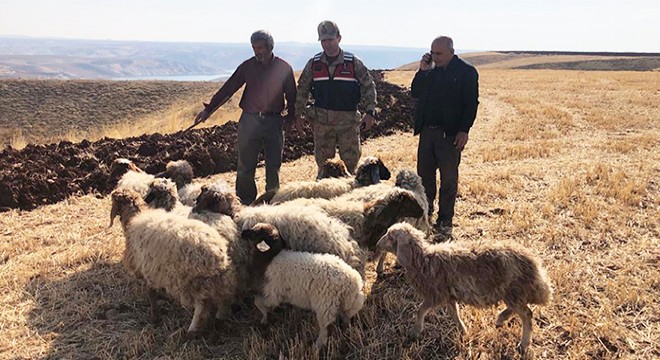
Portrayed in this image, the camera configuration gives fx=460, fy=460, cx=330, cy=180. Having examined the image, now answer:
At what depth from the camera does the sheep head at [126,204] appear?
5.73 m

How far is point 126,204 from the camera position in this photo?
5.77 m

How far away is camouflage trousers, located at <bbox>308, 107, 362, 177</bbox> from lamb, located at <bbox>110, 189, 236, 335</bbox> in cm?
375

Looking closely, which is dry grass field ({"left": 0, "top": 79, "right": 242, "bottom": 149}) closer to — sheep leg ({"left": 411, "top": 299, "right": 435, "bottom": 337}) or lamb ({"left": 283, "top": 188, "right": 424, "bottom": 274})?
lamb ({"left": 283, "top": 188, "right": 424, "bottom": 274})

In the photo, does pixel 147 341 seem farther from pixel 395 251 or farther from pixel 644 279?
pixel 644 279

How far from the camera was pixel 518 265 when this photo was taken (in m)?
4.32

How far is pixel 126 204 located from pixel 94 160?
639cm

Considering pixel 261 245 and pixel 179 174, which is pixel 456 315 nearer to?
pixel 261 245

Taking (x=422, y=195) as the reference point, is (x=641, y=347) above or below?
below

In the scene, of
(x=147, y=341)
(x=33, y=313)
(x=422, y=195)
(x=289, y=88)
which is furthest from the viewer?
(x=289, y=88)

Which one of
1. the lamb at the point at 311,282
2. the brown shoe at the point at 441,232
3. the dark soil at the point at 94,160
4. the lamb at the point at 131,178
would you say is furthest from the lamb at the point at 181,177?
the brown shoe at the point at 441,232

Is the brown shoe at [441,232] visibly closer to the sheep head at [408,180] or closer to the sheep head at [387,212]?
the sheep head at [408,180]

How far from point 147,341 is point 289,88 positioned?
15.2ft

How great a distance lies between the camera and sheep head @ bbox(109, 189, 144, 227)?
18.8 feet

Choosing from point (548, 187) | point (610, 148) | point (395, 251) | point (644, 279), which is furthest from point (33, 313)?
point (610, 148)
